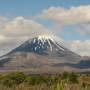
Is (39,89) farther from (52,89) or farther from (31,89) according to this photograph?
(52,89)

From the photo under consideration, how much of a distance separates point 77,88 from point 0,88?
234 inches

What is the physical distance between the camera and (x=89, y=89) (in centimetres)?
2191

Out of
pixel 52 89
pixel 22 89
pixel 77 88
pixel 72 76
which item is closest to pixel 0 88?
pixel 22 89

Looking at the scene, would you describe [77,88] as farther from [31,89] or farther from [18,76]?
[18,76]

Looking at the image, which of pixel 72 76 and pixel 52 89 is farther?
pixel 72 76

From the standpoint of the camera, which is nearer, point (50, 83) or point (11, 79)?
point (50, 83)

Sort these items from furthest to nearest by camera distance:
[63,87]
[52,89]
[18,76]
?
[18,76]
[52,89]
[63,87]

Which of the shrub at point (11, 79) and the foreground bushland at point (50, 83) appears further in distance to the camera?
the shrub at point (11, 79)

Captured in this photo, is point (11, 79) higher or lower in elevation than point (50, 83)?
higher

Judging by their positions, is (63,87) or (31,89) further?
(31,89)

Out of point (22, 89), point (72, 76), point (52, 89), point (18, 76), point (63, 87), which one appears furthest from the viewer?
point (18, 76)

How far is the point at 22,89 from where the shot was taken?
22.8 metres

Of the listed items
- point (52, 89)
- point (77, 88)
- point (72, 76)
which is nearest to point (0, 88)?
point (52, 89)

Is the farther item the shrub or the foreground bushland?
the shrub
